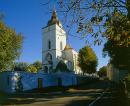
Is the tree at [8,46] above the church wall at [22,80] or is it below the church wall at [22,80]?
above

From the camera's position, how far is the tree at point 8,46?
4581 centimetres

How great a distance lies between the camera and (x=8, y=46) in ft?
154

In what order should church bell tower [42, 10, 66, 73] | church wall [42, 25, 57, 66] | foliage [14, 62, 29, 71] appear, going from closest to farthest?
1. foliage [14, 62, 29, 71]
2. church bell tower [42, 10, 66, 73]
3. church wall [42, 25, 57, 66]

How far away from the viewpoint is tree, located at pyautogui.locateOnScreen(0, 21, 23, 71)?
45812 millimetres

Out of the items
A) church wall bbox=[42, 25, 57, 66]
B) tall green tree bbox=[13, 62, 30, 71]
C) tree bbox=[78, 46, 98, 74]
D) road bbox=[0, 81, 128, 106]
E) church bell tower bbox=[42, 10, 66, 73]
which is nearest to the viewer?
road bbox=[0, 81, 128, 106]

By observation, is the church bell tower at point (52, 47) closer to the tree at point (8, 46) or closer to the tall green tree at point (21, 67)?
the tall green tree at point (21, 67)

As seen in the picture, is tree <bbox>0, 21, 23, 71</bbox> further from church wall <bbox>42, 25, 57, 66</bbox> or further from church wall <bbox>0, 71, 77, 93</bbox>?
church wall <bbox>42, 25, 57, 66</bbox>

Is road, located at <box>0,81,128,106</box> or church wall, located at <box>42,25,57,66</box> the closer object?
road, located at <box>0,81,128,106</box>

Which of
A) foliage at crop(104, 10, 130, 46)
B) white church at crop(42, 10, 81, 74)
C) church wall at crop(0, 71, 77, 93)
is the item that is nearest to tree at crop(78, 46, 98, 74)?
white church at crop(42, 10, 81, 74)

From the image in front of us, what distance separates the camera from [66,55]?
110 meters

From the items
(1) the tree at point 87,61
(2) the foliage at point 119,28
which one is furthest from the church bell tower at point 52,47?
(2) the foliage at point 119,28

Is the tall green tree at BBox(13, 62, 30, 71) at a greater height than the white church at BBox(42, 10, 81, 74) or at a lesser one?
lesser

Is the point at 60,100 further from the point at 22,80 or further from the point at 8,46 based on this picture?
the point at 8,46

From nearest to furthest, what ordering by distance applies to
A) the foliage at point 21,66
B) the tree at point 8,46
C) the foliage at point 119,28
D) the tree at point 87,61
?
the foliage at point 119,28
the tree at point 8,46
the foliage at point 21,66
the tree at point 87,61
